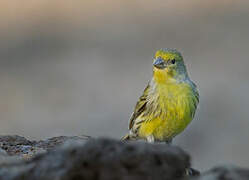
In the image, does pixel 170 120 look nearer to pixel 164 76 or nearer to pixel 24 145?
pixel 164 76

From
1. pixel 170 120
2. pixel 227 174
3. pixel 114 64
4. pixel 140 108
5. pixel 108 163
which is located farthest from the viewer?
pixel 114 64

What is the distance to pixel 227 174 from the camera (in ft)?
12.3

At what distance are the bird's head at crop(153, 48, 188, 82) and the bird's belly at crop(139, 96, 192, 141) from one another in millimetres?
293

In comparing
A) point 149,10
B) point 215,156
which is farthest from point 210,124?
point 149,10

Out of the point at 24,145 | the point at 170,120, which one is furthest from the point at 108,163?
the point at 170,120

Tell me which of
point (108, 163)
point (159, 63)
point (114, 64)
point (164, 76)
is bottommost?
point (108, 163)

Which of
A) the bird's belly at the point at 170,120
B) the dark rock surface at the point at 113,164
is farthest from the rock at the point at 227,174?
the bird's belly at the point at 170,120

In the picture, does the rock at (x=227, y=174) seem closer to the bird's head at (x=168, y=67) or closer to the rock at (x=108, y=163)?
the rock at (x=108, y=163)

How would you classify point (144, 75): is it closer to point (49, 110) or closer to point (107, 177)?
point (49, 110)

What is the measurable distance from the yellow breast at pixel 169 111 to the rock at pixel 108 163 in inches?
121

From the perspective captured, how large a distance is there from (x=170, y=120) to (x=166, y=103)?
0.21 metres

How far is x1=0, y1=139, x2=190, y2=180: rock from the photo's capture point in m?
3.62

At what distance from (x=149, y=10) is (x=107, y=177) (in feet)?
47.2

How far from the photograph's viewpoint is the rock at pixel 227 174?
3738mm
